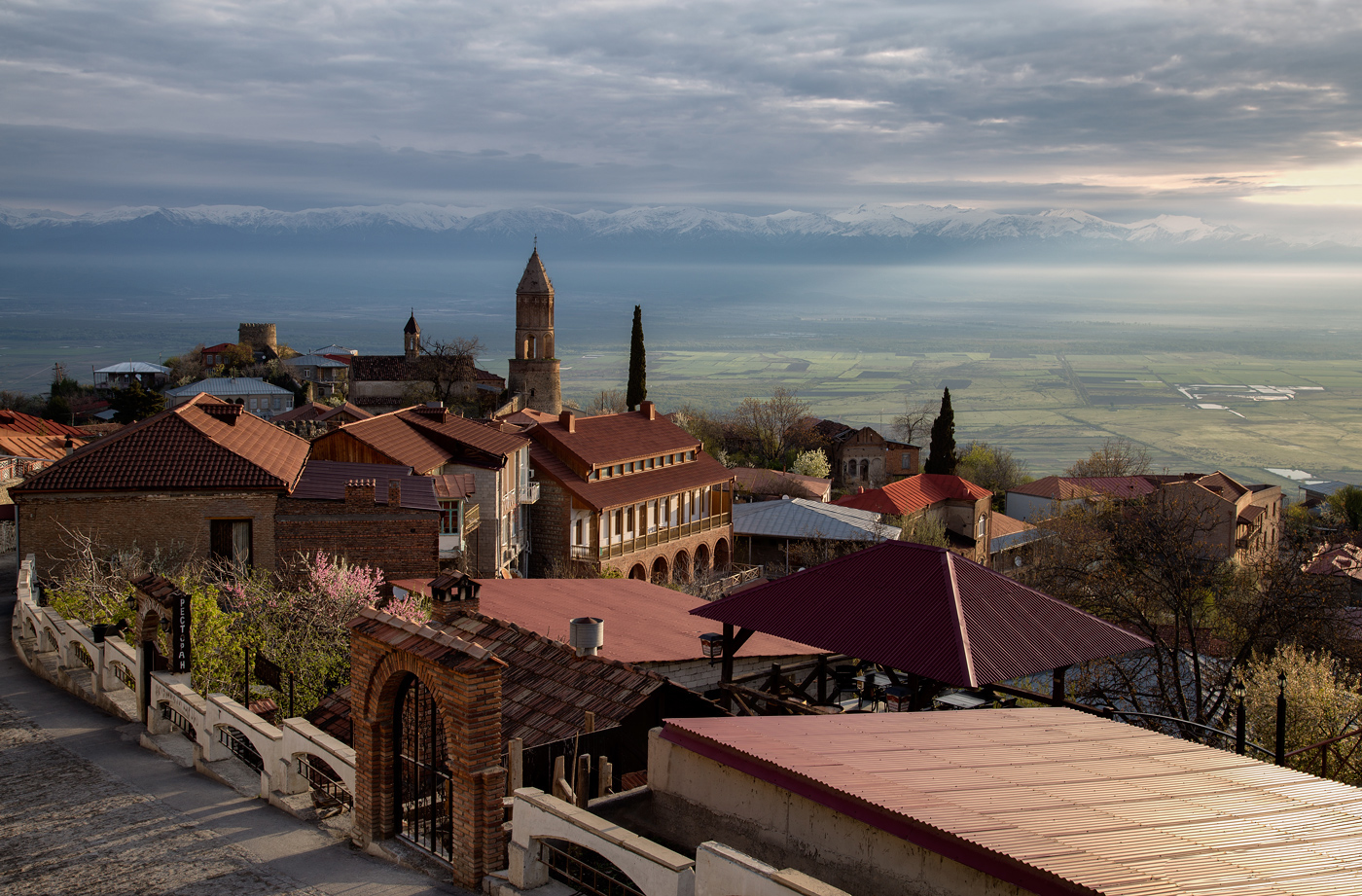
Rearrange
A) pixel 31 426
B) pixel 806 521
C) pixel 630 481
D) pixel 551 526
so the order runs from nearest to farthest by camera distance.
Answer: pixel 551 526, pixel 630 481, pixel 806 521, pixel 31 426

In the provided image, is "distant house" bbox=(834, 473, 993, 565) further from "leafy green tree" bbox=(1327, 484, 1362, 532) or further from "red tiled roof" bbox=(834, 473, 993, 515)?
"leafy green tree" bbox=(1327, 484, 1362, 532)

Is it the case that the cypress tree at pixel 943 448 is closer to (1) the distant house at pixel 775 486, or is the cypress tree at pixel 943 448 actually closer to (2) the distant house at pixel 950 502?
(1) the distant house at pixel 775 486

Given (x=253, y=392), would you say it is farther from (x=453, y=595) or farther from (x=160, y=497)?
(x=453, y=595)

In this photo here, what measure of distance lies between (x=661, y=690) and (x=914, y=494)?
52.4 m

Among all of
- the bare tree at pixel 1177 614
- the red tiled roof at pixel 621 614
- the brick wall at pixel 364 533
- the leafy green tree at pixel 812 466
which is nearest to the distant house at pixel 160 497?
the brick wall at pixel 364 533

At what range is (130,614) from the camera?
16375 mm

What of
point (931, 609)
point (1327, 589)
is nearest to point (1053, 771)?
point (931, 609)

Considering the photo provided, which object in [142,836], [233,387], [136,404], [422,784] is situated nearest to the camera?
[142,836]

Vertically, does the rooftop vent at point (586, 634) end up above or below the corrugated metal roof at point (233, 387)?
above

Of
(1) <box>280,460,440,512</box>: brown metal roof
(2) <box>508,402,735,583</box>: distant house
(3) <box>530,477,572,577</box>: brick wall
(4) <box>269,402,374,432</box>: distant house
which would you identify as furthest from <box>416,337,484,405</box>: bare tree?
(1) <box>280,460,440,512</box>: brown metal roof

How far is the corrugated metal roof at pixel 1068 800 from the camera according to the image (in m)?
5.85

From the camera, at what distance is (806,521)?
2223 inches

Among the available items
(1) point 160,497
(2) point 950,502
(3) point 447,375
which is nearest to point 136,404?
(3) point 447,375

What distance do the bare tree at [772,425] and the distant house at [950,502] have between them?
28174mm
